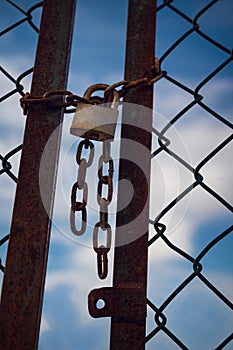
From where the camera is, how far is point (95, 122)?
65 centimetres

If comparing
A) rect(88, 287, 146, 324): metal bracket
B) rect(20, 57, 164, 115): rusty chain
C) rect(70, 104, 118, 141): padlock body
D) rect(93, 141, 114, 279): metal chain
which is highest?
rect(20, 57, 164, 115): rusty chain

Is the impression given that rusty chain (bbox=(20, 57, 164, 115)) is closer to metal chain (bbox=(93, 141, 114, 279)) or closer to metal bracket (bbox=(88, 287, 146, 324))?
metal chain (bbox=(93, 141, 114, 279))

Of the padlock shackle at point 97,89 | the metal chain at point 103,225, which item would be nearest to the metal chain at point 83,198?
the metal chain at point 103,225

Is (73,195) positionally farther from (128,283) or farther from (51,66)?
(51,66)

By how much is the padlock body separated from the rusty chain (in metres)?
0.02

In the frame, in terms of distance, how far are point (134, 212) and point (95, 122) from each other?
0.15 meters

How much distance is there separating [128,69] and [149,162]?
170 millimetres

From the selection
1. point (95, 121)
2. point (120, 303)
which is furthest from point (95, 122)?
point (120, 303)

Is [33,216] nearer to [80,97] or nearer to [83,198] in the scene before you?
[83,198]

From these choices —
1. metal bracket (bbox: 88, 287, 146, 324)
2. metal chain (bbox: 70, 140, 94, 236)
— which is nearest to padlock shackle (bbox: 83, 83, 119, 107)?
metal chain (bbox: 70, 140, 94, 236)

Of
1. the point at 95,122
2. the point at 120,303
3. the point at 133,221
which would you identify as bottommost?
the point at 120,303

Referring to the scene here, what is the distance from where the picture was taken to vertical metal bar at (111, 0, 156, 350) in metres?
0.61

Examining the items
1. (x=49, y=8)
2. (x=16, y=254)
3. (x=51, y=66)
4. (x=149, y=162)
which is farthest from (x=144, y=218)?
(x=49, y=8)

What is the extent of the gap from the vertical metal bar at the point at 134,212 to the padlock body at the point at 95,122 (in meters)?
0.03
